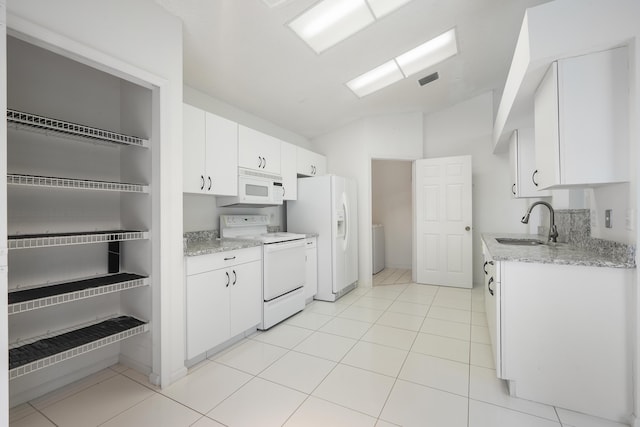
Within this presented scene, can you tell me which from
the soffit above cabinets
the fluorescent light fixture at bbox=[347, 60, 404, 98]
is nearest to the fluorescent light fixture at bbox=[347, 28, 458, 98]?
the fluorescent light fixture at bbox=[347, 60, 404, 98]

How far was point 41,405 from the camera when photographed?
1777 mm

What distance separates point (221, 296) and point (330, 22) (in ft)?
8.39

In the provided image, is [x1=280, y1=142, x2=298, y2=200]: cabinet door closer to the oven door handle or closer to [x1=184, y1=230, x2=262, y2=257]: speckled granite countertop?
A: the oven door handle

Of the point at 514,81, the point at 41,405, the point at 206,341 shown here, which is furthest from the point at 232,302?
the point at 514,81

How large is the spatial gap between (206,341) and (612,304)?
8.70 ft

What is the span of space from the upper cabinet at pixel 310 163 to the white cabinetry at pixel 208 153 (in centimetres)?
121

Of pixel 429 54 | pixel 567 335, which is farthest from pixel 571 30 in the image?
pixel 429 54

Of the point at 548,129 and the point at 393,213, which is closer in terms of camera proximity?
the point at 548,129

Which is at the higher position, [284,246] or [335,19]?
[335,19]

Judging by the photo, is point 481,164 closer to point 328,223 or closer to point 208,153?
point 328,223

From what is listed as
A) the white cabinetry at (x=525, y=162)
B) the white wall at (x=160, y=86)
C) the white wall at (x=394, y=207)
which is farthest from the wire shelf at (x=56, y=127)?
the white wall at (x=394, y=207)

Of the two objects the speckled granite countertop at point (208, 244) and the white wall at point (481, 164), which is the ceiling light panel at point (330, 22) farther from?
the white wall at point (481, 164)

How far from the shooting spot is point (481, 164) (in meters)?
4.57

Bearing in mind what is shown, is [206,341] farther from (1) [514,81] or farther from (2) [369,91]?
(2) [369,91]
